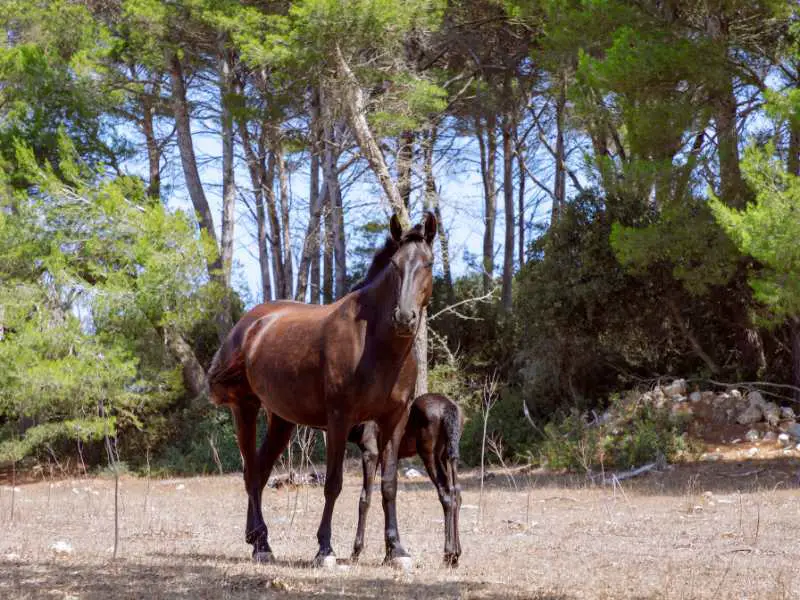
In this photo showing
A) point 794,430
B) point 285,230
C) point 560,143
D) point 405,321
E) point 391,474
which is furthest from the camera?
point 285,230

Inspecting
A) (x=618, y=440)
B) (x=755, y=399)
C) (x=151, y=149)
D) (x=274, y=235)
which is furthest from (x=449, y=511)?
(x=151, y=149)

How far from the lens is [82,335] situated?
21.0 m

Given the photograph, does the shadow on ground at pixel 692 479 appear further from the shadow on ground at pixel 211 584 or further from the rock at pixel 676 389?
the shadow on ground at pixel 211 584

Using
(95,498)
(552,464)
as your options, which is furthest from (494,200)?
(95,498)

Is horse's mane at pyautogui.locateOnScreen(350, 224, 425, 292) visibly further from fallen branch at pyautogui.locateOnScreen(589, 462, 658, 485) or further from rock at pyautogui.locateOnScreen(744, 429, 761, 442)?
rock at pyautogui.locateOnScreen(744, 429, 761, 442)

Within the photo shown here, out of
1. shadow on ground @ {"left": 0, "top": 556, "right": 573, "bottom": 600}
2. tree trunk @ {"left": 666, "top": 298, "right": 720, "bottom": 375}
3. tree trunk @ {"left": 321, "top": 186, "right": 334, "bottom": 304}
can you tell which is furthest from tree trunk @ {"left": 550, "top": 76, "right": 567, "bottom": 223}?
shadow on ground @ {"left": 0, "top": 556, "right": 573, "bottom": 600}

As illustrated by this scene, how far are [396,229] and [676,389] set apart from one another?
12607mm

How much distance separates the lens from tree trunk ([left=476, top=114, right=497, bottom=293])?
2861cm

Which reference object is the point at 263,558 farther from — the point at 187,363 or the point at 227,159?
the point at 227,159

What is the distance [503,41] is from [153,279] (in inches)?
433

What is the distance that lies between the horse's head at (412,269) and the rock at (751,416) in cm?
1189

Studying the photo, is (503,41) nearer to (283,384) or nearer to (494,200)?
(494,200)

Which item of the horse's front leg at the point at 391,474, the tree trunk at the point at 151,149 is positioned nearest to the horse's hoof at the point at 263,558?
the horse's front leg at the point at 391,474

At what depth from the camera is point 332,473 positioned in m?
6.58
